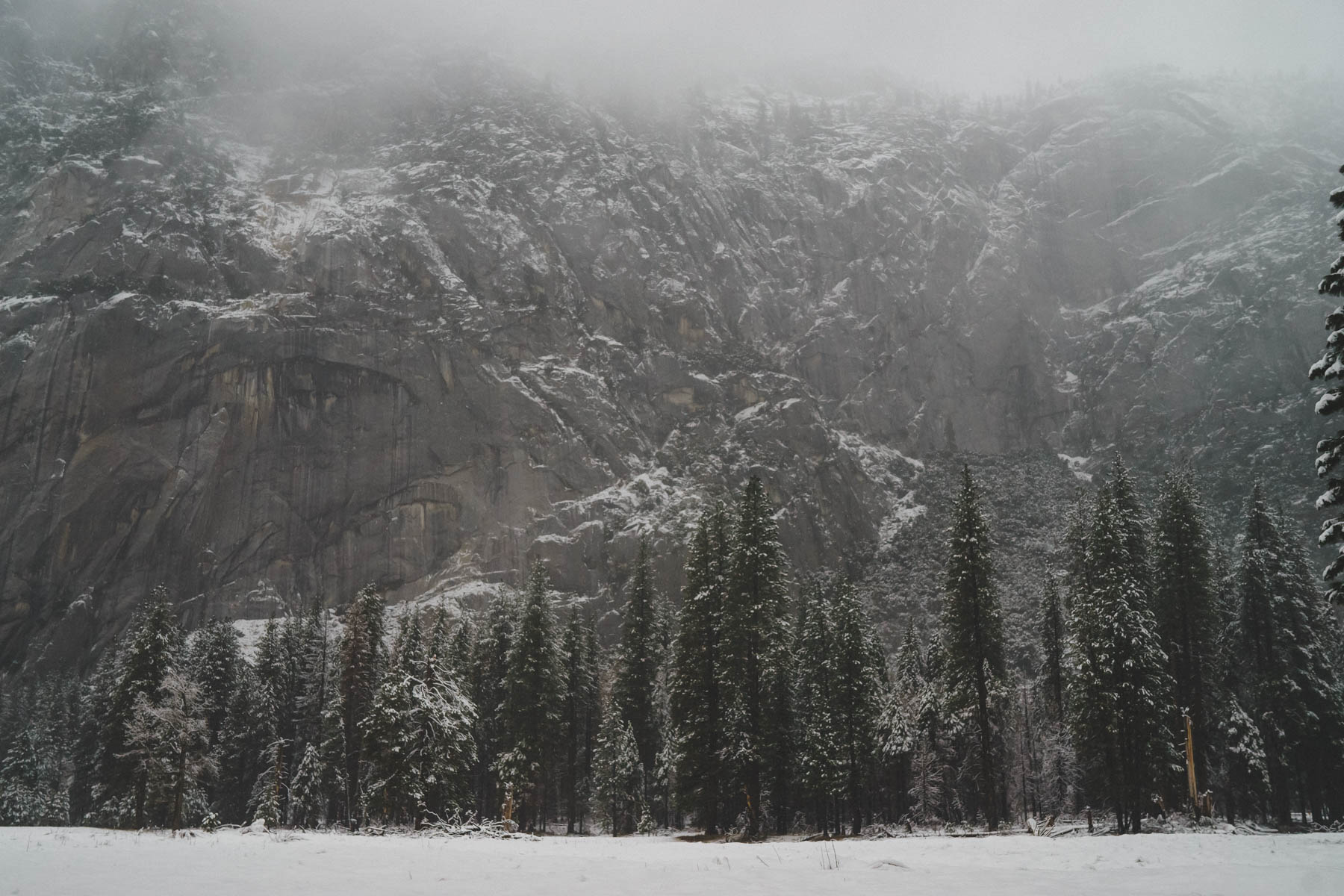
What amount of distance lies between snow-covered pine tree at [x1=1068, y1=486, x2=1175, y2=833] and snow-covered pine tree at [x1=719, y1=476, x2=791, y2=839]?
10.8m

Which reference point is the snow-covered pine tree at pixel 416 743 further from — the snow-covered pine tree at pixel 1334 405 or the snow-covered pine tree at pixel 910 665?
the snow-covered pine tree at pixel 1334 405

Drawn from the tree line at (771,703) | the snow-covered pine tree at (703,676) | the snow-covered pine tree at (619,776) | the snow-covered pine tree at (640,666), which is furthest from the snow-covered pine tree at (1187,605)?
the snow-covered pine tree at (619,776)

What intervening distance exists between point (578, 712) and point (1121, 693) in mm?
33746

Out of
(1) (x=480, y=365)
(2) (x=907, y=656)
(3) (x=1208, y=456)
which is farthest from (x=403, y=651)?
(3) (x=1208, y=456)

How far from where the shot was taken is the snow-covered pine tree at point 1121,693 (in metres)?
31.2

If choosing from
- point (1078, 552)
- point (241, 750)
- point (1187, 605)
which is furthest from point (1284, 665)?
point (241, 750)

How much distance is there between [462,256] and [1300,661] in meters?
171

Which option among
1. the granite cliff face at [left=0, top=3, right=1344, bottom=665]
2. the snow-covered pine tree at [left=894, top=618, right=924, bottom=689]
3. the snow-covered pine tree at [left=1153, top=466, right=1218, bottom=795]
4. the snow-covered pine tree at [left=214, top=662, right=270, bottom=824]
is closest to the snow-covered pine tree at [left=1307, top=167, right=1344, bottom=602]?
the snow-covered pine tree at [left=1153, top=466, right=1218, bottom=795]

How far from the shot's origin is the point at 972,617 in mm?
34031

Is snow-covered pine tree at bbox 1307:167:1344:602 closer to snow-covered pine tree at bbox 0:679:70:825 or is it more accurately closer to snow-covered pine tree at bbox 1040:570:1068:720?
snow-covered pine tree at bbox 1040:570:1068:720

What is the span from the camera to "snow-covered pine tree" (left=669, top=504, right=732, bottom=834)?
34.8 meters

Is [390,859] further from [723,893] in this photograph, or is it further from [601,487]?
[601,487]

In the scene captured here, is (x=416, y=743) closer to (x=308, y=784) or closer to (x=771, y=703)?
(x=771, y=703)

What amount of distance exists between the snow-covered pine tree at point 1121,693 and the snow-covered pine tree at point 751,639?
1078 centimetres
